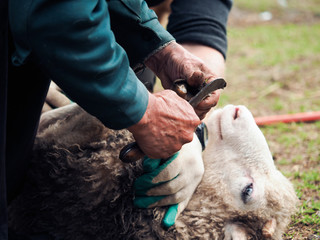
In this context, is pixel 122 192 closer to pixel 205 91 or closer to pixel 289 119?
pixel 205 91

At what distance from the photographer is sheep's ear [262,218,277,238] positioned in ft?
6.68

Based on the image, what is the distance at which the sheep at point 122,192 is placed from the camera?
2057mm

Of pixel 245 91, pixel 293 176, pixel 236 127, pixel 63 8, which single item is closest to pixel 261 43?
pixel 245 91

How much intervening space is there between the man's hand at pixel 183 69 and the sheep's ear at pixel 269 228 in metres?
0.69

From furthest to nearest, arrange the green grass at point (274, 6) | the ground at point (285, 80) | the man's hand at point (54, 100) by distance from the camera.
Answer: the green grass at point (274, 6)
the ground at point (285, 80)
the man's hand at point (54, 100)

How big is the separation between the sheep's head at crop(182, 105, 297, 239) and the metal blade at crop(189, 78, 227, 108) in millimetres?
484

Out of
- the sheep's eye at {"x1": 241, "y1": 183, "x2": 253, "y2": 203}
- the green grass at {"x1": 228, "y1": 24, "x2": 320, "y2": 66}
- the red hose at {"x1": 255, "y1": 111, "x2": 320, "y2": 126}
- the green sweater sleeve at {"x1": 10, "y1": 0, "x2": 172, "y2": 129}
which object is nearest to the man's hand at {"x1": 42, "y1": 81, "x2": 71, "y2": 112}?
the green sweater sleeve at {"x1": 10, "y1": 0, "x2": 172, "y2": 129}

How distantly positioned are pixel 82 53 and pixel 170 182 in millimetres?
855

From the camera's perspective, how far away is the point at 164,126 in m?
1.60

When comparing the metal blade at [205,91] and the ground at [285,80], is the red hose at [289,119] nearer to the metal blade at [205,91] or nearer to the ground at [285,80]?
the ground at [285,80]

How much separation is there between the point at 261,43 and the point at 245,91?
2643 millimetres

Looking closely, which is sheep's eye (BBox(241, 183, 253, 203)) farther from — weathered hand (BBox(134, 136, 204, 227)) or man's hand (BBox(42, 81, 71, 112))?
man's hand (BBox(42, 81, 71, 112))

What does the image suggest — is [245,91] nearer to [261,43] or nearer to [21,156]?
[261,43]

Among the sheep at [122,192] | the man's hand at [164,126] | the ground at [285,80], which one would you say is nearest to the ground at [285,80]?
the ground at [285,80]
